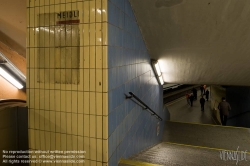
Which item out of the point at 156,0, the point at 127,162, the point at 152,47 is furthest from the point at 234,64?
the point at 127,162

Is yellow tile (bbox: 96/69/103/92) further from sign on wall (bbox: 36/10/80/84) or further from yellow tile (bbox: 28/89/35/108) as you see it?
yellow tile (bbox: 28/89/35/108)

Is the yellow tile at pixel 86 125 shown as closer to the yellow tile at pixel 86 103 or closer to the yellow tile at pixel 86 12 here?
the yellow tile at pixel 86 103

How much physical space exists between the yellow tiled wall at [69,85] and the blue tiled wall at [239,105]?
832cm

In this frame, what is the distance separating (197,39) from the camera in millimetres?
3508

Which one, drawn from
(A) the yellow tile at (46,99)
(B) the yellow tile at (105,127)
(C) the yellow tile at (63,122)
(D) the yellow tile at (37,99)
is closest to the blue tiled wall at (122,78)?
(B) the yellow tile at (105,127)

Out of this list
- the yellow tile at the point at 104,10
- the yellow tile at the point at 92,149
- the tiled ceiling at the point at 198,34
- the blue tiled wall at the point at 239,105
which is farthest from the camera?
the blue tiled wall at the point at 239,105

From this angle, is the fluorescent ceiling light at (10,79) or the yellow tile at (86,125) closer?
the yellow tile at (86,125)

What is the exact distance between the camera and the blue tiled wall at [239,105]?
27.0 feet

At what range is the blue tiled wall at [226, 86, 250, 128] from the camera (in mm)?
8234

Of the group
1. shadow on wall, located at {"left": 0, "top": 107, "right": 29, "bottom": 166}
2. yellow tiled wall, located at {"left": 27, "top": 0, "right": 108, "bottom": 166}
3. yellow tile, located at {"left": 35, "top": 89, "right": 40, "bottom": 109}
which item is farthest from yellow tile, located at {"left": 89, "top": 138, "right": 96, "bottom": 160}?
shadow on wall, located at {"left": 0, "top": 107, "right": 29, "bottom": 166}

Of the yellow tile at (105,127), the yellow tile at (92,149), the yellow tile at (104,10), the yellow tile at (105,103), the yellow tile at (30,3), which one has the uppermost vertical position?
the yellow tile at (30,3)

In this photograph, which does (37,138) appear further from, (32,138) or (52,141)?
(52,141)

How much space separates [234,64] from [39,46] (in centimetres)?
428

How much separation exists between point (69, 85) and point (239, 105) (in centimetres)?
957
